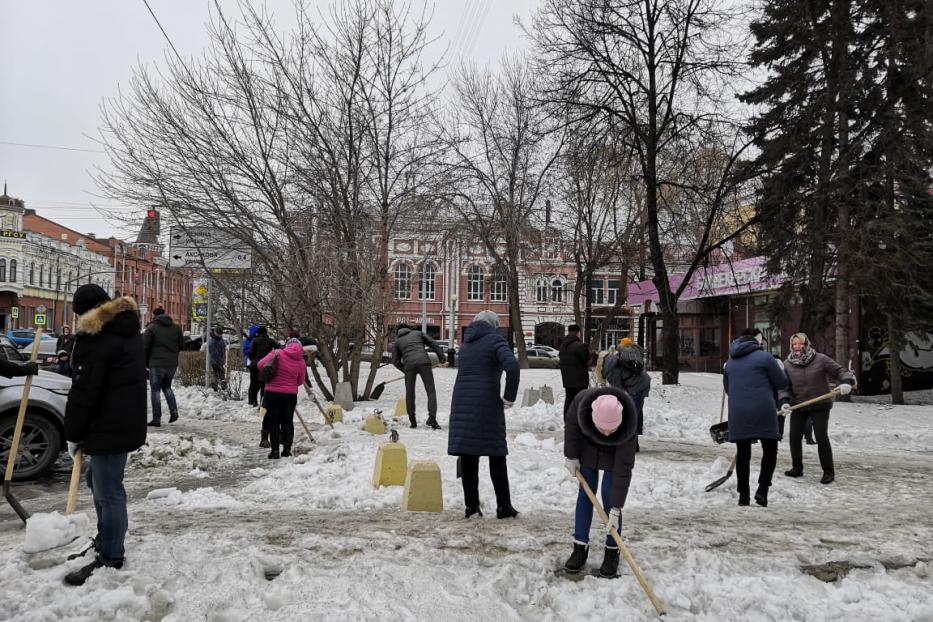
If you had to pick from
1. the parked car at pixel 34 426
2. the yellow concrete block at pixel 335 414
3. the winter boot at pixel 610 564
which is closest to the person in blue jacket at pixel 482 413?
the winter boot at pixel 610 564

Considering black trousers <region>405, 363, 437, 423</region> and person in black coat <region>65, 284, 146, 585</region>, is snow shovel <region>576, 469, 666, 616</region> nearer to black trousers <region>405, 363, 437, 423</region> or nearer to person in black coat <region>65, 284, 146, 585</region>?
person in black coat <region>65, 284, 146, 585</region>

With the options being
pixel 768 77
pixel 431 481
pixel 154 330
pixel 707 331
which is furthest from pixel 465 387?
pixel 707 331

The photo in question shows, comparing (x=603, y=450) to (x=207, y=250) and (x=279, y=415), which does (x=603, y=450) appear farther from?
(x=207, y=250)

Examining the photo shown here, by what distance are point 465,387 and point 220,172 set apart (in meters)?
10.2

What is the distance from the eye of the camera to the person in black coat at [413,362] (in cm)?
1297

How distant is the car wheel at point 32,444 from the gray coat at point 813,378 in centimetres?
832

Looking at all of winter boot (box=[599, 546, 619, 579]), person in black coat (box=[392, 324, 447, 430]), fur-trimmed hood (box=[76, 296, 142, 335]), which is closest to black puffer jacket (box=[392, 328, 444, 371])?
person in black coat (box=[392, 324, 447, 430])

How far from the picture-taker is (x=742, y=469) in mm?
7551

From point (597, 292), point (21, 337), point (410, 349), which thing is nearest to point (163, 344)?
point (410, 349)

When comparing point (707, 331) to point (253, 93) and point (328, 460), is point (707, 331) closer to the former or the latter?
point (253, 93)

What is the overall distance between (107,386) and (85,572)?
112 cm

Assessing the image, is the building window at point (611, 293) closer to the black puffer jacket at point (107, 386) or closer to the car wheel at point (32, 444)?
the car wheel at point (32, 444)

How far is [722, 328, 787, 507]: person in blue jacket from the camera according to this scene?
729cm

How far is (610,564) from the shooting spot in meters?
5.10
